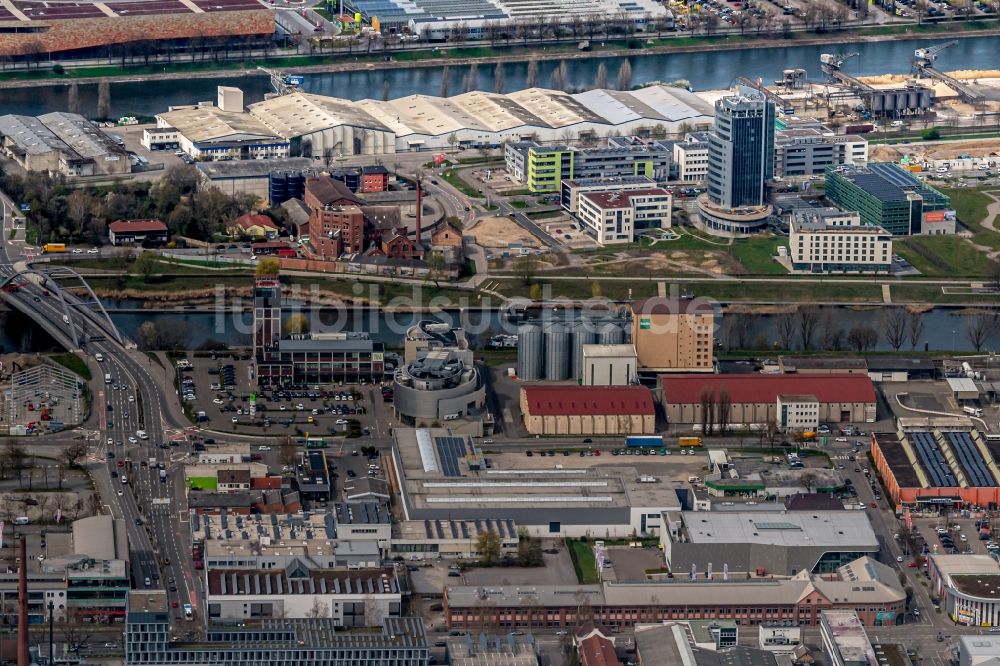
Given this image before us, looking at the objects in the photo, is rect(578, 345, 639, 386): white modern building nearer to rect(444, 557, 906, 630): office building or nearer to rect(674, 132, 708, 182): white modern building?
rect(444, 557, 906, 630): office building

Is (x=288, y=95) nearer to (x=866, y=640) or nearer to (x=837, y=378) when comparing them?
(x=837, y=378)

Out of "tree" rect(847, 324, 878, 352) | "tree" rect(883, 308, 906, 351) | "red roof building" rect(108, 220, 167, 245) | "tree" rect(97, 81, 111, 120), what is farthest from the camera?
"tree" rect(97, 81, 111, 120)

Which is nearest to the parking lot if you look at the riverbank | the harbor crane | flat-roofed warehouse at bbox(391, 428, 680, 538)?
flat-roofed warehouse at bbox(391, 428, 680, 538)

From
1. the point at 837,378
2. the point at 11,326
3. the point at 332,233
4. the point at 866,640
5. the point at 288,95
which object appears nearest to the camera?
the point at 866,640

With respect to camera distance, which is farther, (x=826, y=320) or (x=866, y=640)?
(x=826, y=320)

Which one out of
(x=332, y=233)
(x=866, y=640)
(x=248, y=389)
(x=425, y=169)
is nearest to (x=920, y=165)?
(x=425, y=169)

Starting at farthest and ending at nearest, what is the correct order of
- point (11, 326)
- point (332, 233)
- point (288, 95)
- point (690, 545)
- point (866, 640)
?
point (288, 95), point (332, 233), point (11, 326), point (690, 545), point (866, 640)
